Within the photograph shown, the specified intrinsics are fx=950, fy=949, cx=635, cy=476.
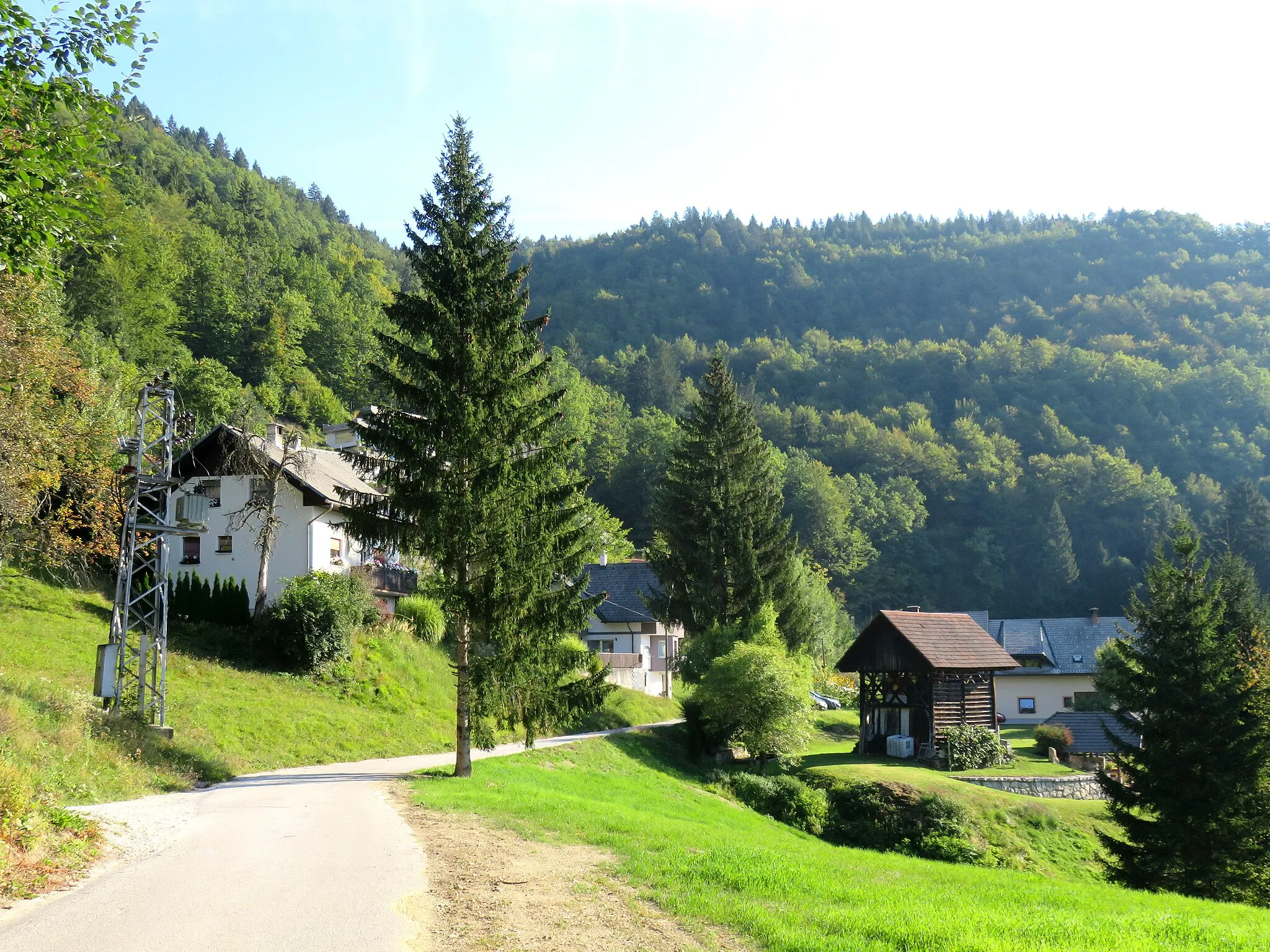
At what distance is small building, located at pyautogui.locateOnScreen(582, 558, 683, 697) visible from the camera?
166ft

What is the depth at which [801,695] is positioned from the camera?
111 ft

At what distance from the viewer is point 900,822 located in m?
29.8

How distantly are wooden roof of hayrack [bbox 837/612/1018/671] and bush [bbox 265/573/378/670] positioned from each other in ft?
75.3

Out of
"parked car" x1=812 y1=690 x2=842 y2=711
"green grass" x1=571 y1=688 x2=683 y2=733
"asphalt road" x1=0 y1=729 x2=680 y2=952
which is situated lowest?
"parked car" x1=812 y1=690 x2=842 y2=711

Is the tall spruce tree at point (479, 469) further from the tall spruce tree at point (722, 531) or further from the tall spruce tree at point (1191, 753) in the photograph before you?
the tall spruce tree at point (722, 531)

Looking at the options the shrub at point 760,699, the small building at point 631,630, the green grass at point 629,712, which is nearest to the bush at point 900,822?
the shrub at point 760,699

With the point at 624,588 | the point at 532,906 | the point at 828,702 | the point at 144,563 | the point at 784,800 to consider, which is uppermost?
the point at 144,563

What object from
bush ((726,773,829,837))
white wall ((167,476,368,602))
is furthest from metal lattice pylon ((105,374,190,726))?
bush ((726,773,829,837))

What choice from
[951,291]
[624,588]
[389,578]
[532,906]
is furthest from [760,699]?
[951,291]

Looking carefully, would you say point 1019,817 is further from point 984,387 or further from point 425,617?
point 984,387

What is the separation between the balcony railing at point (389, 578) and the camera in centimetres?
3962

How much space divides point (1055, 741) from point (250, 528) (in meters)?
37.1

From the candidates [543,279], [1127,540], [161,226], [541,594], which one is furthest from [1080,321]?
[541,594]

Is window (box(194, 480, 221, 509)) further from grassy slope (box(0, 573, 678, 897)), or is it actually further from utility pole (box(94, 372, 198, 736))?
utility pole (box(94, 372, 198, 736))
